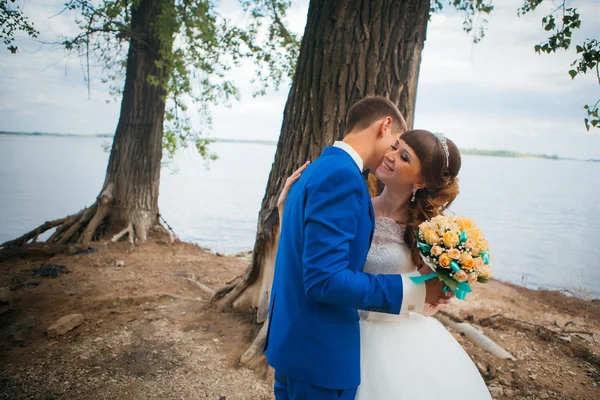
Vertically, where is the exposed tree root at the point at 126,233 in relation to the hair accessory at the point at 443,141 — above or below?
below

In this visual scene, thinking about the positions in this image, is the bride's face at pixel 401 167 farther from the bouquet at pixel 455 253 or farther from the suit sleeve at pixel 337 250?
the suit sleeve at pixel 337 250

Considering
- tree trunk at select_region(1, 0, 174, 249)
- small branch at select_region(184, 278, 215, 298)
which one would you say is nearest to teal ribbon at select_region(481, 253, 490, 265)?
small branch at select_region(184, 278, 215, 298)

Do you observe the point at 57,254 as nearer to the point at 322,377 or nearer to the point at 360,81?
the point at 360,81

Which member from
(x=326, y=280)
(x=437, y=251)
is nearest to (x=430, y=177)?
(x=437, y=251)

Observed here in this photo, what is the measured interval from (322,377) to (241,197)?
71.4ft

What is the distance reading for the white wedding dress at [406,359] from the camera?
2.20 meters

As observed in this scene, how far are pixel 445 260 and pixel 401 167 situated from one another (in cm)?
82

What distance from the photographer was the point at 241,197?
23422mm

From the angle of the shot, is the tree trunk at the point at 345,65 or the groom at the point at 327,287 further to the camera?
the tree trunk at the point at 345,65

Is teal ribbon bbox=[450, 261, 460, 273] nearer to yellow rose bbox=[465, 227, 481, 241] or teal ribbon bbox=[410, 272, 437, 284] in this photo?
teal ribbon bbox=[410, 272, 437, 284]

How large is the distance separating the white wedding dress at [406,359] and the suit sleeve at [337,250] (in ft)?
1.67

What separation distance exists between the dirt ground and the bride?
1.76 metres

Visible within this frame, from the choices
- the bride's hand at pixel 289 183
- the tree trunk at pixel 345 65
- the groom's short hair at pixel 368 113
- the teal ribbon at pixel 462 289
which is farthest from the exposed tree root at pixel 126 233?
the teal ribbon at pixel 462 289

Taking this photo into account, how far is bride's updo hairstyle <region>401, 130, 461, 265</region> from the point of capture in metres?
2.56
